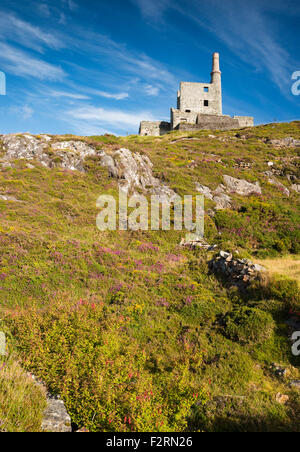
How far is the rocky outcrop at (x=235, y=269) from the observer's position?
51.2ft

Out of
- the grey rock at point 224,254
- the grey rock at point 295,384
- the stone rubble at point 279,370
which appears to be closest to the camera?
the grey rock at point 295,384

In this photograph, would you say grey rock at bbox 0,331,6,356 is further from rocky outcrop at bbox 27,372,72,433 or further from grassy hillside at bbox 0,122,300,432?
rocky outcrop at bbox 27,372,72,433

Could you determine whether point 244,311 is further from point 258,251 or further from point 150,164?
point 150,164

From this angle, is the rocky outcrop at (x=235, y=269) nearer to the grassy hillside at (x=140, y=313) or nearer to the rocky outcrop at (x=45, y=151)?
the grassy hillside at (x=140, y=313)

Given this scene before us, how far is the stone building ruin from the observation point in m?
68.4

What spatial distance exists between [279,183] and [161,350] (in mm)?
35333

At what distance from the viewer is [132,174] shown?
3022 cm

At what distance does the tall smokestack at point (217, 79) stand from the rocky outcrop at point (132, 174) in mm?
51448

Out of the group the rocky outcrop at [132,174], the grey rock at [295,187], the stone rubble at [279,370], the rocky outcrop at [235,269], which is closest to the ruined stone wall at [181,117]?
the grey rock at [295,187]

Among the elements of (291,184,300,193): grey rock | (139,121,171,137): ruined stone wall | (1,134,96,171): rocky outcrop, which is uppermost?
(139,121,171,137): ruined stone wall

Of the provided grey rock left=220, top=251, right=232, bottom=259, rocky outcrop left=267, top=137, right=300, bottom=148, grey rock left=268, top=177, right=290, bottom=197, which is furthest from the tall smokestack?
grey rock left=220, top=251, right=232, bottom=259

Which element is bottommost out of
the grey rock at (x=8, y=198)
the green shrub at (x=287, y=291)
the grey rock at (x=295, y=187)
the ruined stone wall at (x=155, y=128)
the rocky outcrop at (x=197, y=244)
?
the green shrub at (x=287, y=291)
